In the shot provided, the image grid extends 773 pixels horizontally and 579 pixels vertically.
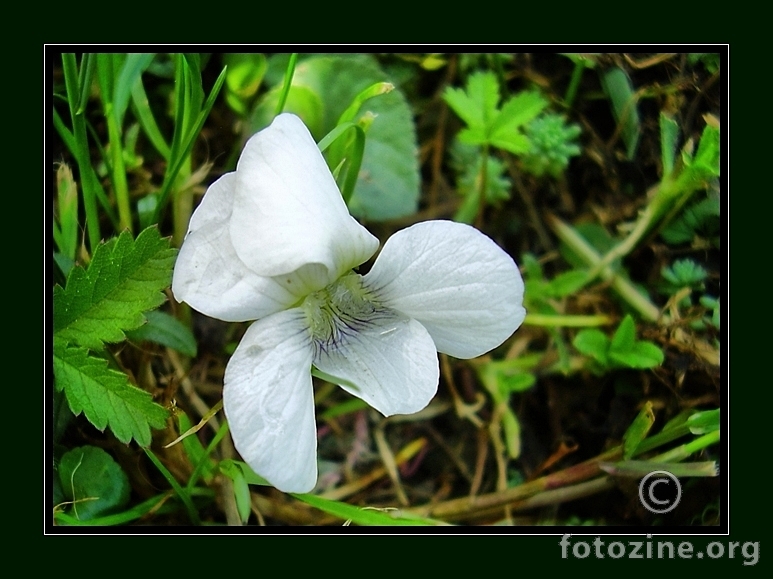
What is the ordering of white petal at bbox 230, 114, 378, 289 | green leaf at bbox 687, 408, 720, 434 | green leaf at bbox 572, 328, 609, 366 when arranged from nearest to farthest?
white petal at bbox 230, 114, 378, 289, green leaf at bbox 687, 408, 720, 434, green leaf at bbox 572, 328, 609, 366

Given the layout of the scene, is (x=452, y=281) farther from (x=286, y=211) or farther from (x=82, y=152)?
(x=82, y=152)

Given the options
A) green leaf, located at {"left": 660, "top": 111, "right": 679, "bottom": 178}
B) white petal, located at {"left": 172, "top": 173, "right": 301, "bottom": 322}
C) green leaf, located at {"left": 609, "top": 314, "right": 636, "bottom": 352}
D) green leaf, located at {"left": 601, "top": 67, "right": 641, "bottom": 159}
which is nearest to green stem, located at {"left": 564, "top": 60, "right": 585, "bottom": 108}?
green leaf, located at {"left": 601, "top": 67, "right": 641, "bottom": 159}

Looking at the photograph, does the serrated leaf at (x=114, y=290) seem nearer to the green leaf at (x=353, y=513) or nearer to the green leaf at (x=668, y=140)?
Answer: the green leaf at (x=353, y=513)

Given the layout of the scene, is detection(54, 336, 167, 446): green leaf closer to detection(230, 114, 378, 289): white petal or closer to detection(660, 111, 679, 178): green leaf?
detection(230, 114, 378, 289): white petal

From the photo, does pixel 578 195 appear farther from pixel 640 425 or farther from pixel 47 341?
pixel 47 341

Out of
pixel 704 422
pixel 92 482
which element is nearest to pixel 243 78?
pixel 92 482

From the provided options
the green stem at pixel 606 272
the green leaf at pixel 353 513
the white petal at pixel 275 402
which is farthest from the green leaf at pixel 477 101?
the green leaf at pixel 353 513

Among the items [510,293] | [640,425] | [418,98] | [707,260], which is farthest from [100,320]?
[707,260]
